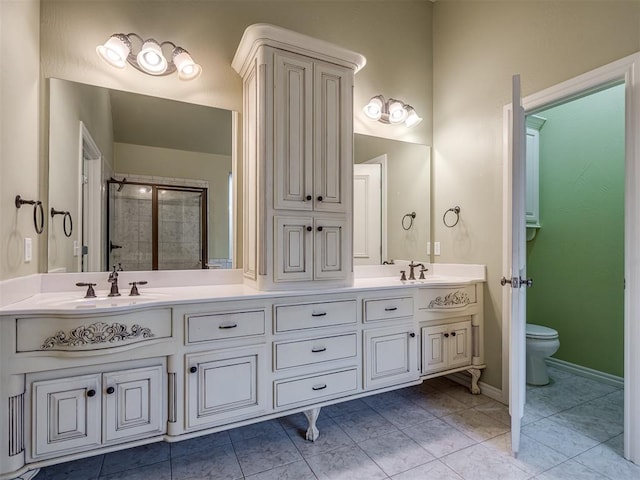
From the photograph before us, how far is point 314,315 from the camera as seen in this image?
1855 millimetres

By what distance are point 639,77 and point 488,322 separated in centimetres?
167

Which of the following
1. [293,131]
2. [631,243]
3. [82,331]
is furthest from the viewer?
[293,131]

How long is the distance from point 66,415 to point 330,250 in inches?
56.3

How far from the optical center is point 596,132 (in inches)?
111

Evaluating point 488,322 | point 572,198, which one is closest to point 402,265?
point 488,322

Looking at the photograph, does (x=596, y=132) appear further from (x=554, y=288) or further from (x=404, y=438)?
(x=404, y=438)

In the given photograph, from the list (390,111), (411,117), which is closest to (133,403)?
(390,111)

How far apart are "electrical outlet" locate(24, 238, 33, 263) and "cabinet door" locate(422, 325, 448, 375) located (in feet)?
7.27

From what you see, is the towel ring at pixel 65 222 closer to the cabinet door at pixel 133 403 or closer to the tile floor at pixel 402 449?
the cabinet door at pixel 133 403

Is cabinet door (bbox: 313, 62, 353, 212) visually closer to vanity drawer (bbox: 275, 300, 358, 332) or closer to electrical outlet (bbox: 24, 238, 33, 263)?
vanity drawer (bbox: 275, 300, 358, 332)

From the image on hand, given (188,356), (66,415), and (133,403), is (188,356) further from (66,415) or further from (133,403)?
(66,415)

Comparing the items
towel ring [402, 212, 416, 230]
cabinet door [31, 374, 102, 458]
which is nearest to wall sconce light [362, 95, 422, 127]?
towel ring [402, 212, 416, 230]

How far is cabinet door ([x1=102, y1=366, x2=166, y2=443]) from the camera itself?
4.76 feet

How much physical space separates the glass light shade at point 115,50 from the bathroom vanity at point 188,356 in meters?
1.17
